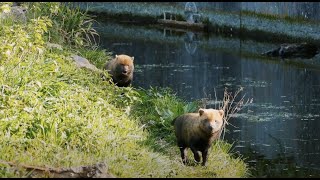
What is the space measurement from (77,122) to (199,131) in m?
1.51

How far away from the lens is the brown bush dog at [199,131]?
31.2ft

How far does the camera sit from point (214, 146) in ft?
35.4

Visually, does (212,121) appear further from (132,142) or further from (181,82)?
(181,82)

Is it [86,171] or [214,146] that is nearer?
[86,171]

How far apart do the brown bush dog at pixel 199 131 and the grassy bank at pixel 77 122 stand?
0.65ft

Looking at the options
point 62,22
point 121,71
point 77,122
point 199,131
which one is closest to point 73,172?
point 77,122

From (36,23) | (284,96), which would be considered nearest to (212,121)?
(36,23)

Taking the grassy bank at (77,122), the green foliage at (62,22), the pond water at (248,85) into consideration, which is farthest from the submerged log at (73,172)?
the green foliage at (62,22)

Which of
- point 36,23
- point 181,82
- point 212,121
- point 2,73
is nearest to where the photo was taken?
point 212,121

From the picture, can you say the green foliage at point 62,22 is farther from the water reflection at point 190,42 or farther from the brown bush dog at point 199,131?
the brown bush dog at point 199,131

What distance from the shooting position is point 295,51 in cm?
2155

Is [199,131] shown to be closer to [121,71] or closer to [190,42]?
[121,71]

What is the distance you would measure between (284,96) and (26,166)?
28.1ft

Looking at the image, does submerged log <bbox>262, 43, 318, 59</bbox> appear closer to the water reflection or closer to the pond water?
the pond water
